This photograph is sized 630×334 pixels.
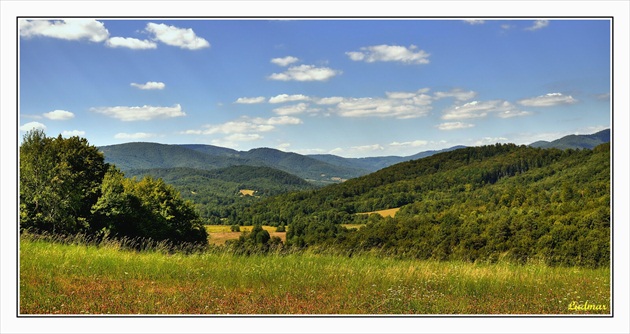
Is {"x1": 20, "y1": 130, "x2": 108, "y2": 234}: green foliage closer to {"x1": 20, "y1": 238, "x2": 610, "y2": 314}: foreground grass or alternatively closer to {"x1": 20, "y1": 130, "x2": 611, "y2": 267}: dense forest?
{"x1": 20, "y1": 130, "x2": 611, "y2": 267}: dense forest

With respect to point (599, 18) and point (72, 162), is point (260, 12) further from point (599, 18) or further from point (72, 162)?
point (72, 162)

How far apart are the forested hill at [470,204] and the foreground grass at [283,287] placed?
12.4 ft

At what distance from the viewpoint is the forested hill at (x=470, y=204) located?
91.5 feet

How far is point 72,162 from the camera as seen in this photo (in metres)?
22.0

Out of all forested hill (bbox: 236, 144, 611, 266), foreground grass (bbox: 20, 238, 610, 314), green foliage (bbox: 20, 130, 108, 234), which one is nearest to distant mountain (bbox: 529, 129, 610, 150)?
forested hill (bbox: 236, 144, 611, 266)

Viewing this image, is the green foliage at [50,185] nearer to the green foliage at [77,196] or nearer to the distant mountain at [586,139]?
the green foliage at [77,196]

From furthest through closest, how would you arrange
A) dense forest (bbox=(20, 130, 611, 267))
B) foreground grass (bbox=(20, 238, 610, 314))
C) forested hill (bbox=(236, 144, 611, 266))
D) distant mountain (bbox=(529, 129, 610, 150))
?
forested hill (bbox=(236, 144, 611, 266)), dense forest (bbox=(20, 130, 611, 267)), distant mountain (bbox=(529, 129, 610, 150)), foreground grass (bbox=(20, 238, 610, 314))

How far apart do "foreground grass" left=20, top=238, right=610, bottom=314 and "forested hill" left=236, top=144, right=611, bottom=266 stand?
12.4ft

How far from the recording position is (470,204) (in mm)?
65938

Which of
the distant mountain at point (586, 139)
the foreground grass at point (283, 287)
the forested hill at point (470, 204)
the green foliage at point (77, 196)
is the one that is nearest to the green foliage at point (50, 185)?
the green foliage at point (77, 196)

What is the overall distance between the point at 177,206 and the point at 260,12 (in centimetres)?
3824

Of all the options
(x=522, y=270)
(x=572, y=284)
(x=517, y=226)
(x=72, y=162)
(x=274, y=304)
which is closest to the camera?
(x=274, y=304)

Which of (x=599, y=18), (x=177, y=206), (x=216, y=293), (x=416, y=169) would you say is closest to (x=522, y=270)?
(x=599, y=18)

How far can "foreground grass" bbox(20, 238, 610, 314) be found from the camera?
685cm
